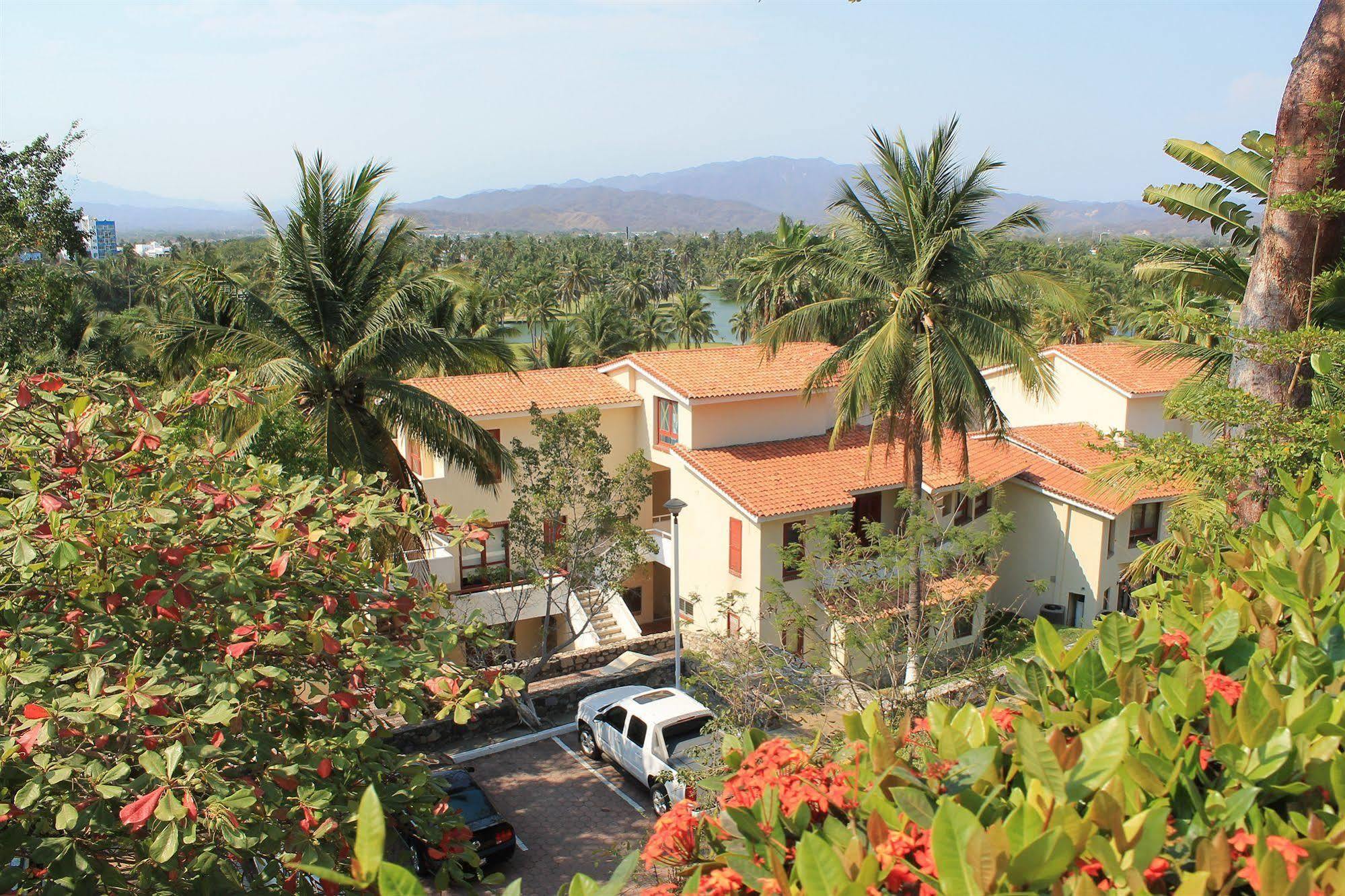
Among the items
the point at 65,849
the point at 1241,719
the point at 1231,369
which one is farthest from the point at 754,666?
the point at 1241,719

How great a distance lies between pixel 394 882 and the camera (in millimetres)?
2537

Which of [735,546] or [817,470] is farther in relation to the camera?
[817,470]

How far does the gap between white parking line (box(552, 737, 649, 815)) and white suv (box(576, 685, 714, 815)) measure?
0.74 ft

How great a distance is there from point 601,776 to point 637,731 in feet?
4.55

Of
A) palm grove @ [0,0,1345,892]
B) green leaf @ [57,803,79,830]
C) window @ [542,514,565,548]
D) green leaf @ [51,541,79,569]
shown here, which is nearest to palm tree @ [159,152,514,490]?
palm grove @ [0,0,1345,892]

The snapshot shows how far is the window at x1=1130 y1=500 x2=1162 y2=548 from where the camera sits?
27312 mm

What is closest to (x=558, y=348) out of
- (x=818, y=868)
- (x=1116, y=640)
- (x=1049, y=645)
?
(x=1049, y=645)

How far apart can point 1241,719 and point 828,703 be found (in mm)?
13665

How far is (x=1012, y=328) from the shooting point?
21.1 meters

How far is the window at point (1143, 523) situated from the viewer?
2731 cm

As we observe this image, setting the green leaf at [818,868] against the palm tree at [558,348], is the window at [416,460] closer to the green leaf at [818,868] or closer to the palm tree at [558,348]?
the palm tree at [558,348]

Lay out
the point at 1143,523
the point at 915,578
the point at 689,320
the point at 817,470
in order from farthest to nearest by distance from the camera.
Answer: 1. the point at 689,320
2. the point at 1143,523
3. the point at 817,470
4. the point at 915,578

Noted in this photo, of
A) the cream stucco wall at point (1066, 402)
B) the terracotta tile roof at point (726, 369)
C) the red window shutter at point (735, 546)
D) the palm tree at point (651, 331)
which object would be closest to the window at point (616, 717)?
the red window shutter at point (735, 546)

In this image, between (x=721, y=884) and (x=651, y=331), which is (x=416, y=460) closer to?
(x=721, y=884)
